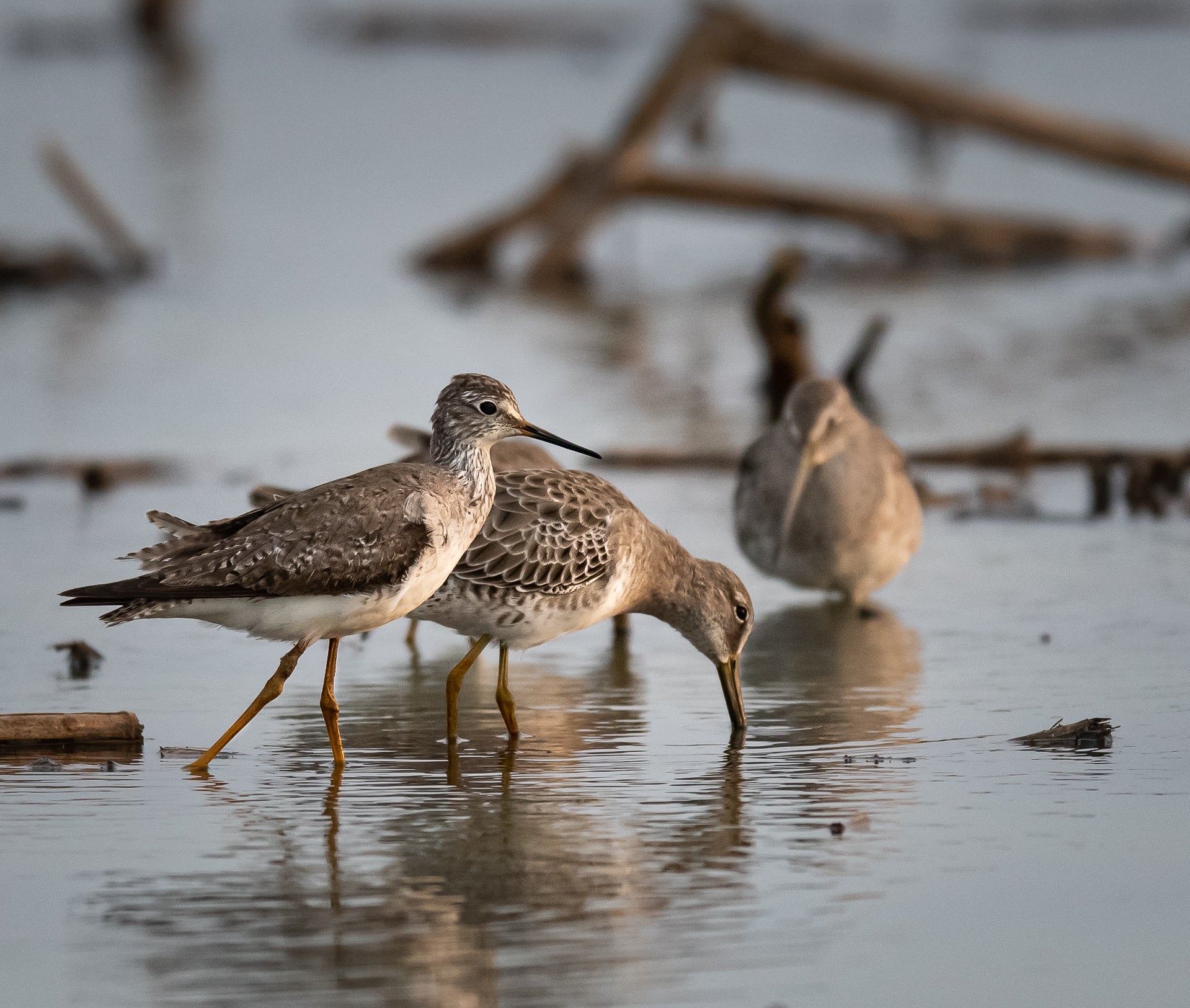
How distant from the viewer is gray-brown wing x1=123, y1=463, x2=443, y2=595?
273 inches

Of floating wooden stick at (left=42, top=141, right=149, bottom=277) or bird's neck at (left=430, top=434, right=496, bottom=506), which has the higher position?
floating wooden stick at (left=42, top=141, right=149, bottom=277)

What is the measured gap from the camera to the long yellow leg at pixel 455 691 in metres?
7.43

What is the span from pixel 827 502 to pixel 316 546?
3.34 m

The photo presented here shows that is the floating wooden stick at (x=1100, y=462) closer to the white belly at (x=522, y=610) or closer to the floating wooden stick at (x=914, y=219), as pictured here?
the white belly at (x=522, y=610)

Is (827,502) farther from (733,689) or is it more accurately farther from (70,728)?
(70,728)

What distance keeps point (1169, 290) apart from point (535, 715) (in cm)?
1353

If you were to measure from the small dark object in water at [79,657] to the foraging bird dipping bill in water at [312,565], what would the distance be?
127cm

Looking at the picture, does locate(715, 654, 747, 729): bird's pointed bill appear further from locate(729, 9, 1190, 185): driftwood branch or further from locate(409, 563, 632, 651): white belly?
locate(729, 9, 1190, 185): driftwood branch

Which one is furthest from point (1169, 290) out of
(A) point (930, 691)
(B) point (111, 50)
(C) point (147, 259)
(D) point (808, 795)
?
(B) point (111, 50)

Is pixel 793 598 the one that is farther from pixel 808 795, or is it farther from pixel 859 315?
pixel 859 315

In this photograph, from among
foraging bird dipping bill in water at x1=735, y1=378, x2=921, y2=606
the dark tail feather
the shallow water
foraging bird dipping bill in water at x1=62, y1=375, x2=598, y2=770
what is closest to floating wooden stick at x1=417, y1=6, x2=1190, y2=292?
the shallow water

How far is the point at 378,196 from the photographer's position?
27594mm

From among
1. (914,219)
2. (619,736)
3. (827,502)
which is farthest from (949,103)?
(619,736)

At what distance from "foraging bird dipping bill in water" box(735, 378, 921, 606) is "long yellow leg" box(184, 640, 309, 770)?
298cm
